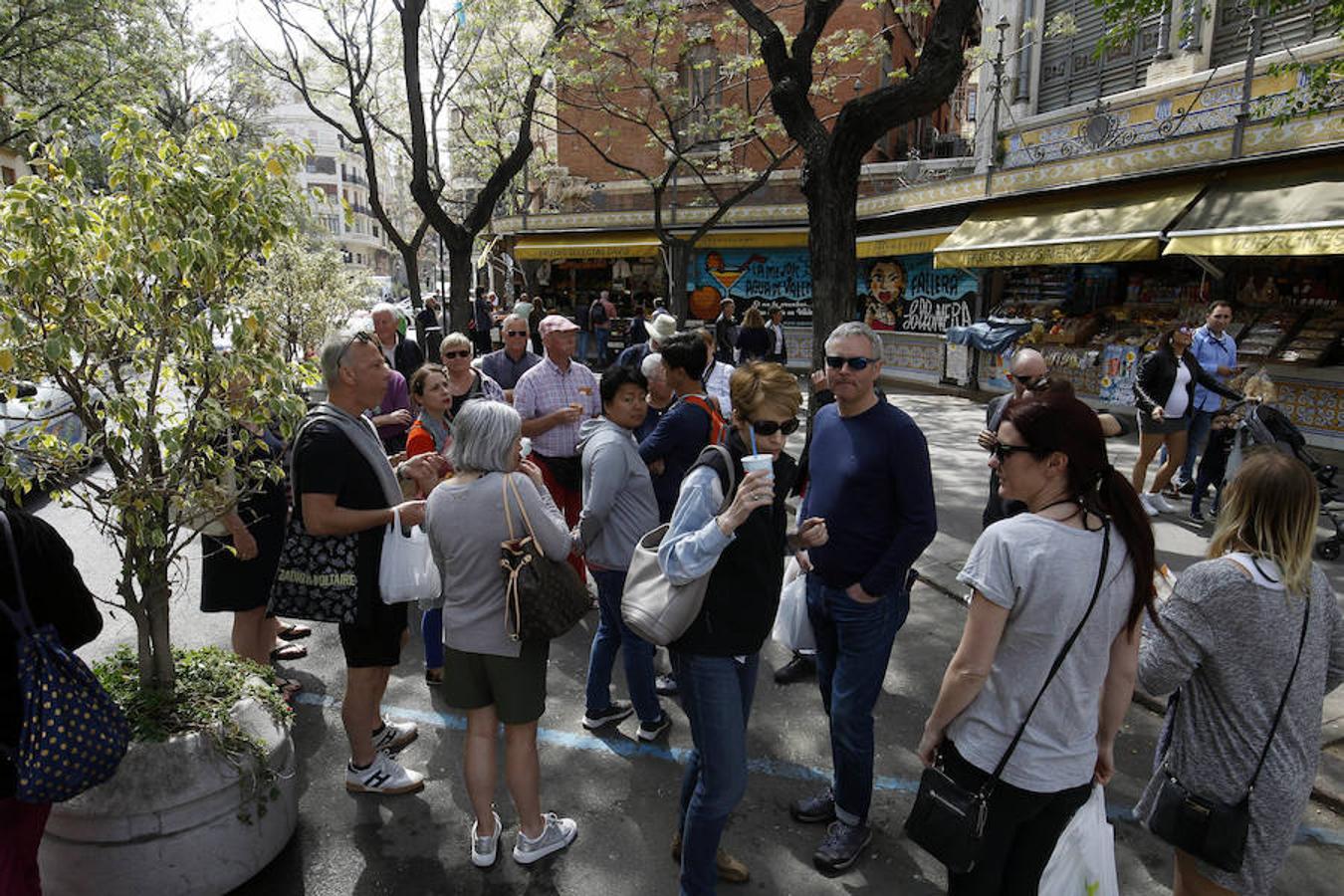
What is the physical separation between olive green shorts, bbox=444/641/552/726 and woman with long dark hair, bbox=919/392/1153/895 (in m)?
1.47

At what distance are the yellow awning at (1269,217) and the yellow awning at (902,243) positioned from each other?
16.3 ft

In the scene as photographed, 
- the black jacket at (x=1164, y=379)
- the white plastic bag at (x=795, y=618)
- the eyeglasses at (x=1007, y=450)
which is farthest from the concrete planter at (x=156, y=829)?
the black jacket at (x=1164, y=379)

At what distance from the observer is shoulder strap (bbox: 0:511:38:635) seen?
7.34ft

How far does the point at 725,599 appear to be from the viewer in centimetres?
262

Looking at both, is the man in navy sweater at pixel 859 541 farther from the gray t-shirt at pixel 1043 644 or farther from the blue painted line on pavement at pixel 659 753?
the gray t-shirt at pixel 1043 644

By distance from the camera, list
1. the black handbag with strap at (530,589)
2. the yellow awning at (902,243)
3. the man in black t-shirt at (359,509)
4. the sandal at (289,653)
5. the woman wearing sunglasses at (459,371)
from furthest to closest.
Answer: the yellow awning at (902,243) < the woman wearing sunglasses at (459,371) < the sandal at (289,653) < the man in black t-shirt at (359,509) < the black handbag with strap at (530,589)

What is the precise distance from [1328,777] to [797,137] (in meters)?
5.51

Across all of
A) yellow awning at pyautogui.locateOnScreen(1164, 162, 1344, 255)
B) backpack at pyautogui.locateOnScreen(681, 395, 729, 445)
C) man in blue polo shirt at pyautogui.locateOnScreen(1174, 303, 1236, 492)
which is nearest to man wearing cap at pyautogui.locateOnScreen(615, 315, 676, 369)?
backpack at pyautogui.locateOnScreen(681, 395, 729, 445)

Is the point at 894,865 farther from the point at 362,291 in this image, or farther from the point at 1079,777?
the point at 362,291

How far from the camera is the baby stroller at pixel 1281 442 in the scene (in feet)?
20.5

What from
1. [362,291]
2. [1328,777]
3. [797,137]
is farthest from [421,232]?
[1328,777]

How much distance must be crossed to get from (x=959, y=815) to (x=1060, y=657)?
1.64 ft

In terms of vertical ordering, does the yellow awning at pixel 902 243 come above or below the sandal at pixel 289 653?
above

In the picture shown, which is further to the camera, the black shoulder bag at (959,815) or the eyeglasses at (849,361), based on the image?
the eyeglasses at (849,361)
